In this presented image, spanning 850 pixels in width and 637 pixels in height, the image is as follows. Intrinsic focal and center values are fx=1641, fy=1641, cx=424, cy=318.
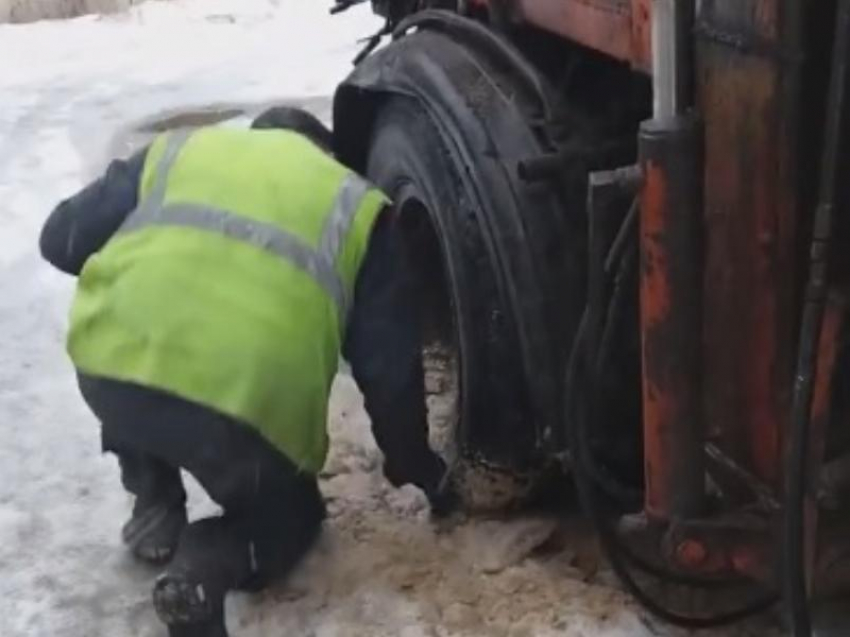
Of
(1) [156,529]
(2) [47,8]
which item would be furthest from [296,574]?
(2) [47,8]

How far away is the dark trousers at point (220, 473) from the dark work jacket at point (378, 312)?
22 centimetres

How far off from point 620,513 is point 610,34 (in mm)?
901

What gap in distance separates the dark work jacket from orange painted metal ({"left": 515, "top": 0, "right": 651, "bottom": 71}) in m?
0.55

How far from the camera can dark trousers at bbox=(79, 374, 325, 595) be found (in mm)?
3301

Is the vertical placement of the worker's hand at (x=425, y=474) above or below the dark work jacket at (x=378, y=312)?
below

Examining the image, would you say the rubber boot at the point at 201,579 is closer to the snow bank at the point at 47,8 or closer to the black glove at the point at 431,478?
the black glove at the point at 431,478

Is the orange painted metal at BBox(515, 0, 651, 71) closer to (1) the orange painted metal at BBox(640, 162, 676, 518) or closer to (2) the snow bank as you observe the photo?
(1) the orange painted metal at BBox(640, 162, 676, 518)

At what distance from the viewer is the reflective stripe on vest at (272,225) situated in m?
3.35

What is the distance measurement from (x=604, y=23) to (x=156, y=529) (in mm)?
1577

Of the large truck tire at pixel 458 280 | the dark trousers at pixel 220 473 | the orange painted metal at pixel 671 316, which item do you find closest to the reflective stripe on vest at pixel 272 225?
the large truck tire at pixel 458 280

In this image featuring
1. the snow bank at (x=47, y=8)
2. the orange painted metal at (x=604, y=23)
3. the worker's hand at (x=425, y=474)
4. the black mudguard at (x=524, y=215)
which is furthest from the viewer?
the snow bank at (x=47, y=8)

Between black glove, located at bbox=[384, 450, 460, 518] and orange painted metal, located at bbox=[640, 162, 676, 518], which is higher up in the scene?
orange painted metal, located at bbox=[640, 162, 676, 518]

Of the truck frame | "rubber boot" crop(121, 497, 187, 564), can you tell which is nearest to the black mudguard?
the truck frame

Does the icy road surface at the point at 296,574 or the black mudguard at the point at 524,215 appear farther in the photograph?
the icy road surface at the point at 296,574
